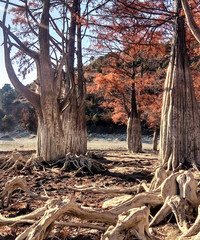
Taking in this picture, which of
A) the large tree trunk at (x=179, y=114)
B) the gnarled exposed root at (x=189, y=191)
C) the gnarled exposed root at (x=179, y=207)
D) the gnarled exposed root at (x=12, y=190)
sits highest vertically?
the large tree trunk at (x=179, y=114)

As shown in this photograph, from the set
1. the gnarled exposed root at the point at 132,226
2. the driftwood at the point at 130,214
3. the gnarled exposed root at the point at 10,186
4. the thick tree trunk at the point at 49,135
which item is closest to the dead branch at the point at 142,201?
the driftwood at the point at 130,214

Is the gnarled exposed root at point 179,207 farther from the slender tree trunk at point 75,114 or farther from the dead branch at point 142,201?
the slender tree trunk at point 75,114

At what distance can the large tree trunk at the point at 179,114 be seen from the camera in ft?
16.3

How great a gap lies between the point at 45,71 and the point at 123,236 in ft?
19.7

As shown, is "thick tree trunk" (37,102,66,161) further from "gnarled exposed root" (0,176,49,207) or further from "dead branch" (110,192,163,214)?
"dead branch" (110,192,163,214)

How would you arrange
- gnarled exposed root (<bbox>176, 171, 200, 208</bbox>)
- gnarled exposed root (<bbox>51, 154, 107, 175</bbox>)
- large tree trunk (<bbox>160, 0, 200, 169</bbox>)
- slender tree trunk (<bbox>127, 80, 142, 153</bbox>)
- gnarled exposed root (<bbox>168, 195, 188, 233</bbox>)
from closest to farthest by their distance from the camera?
gnarled exposed root (<bbox>168, 195, 188, 233</bbox>), gnarled exposed root (<bbox>176, 171, 200, 208</bbox>), large tree trunk (<bbox>160, 0, 200, 169</bbox>), gnarled exposed root (<bbox>51, 154, 107, 175</bbox>), slender tree trunk (<bbox>127, 80, 142, 153</bbox>)

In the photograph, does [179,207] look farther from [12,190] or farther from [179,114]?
[179,114]

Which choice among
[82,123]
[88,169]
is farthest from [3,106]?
[88,169]

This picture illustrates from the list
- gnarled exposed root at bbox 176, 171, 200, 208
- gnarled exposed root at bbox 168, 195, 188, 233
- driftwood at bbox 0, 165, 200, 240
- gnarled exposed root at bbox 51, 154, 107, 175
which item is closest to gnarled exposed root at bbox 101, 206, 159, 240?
driftwood at bbox 0, 165, 200, 240

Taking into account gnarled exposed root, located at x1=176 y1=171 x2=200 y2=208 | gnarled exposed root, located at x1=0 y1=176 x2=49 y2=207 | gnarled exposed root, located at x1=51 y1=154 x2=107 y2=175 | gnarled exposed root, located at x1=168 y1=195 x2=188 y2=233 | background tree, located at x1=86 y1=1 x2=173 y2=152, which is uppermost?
background tree, located at x1=86 y1=1 x2=173 y2=152

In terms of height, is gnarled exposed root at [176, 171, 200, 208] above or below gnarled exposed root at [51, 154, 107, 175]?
above

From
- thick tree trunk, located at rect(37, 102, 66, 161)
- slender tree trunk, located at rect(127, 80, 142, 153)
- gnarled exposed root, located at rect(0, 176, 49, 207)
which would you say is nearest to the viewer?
gnarled exposed root, located at rect(0, 176, 49, 207)

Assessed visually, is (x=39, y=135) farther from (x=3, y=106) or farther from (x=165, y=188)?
(x=3, y=106)

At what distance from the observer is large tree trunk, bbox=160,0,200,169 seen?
497 cm
